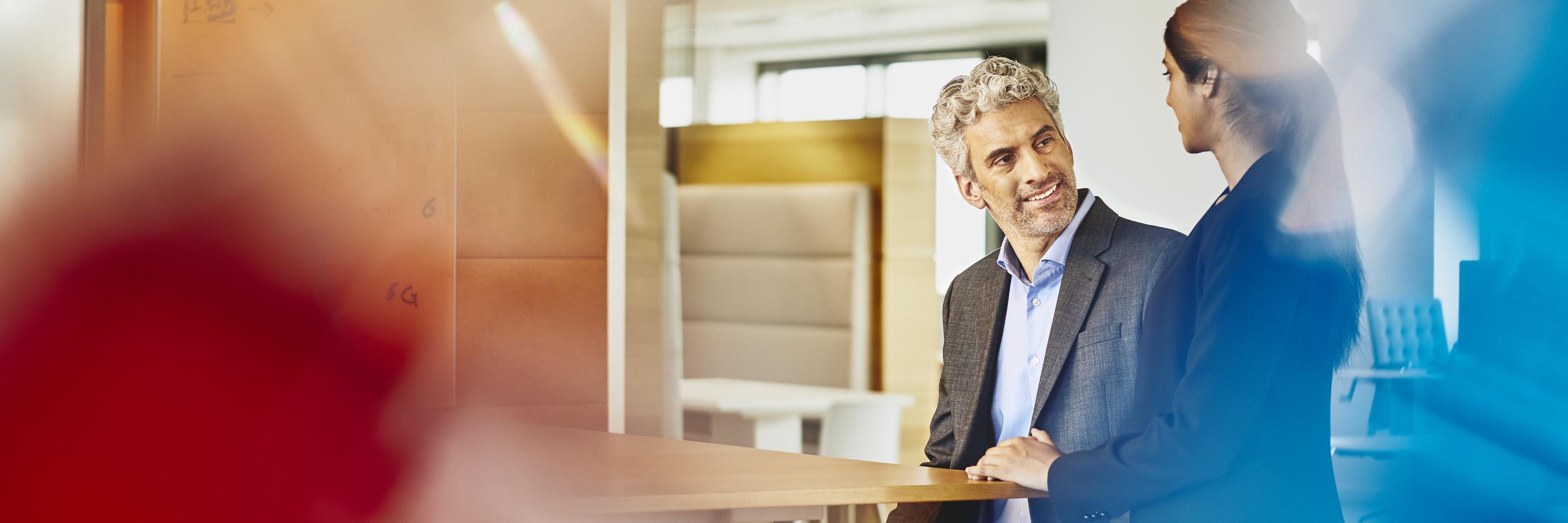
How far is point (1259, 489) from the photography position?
1015mm

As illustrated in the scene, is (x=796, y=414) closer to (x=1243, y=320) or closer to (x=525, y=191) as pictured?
(x=525, y=191)

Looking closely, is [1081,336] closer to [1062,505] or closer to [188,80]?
Result: [1062,505]

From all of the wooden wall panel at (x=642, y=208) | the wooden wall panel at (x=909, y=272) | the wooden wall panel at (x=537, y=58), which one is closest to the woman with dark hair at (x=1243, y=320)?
the wooden wall panel at (x=642, y=208)

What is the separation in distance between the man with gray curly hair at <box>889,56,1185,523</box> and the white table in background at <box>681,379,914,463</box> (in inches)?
67.3

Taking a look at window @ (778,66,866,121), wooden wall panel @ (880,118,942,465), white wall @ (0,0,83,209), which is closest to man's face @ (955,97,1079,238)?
white wall @ (0,0,83,209)

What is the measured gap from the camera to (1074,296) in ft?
3.83

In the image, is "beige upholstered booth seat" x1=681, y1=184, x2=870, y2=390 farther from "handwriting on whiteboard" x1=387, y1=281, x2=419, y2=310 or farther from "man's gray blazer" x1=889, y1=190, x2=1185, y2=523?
"man's gray blazer" x1=889, y1=190, x2=1185, y2=523

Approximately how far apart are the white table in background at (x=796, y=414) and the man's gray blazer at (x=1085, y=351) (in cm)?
172

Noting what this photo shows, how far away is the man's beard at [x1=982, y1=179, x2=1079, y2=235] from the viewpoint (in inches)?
47.0

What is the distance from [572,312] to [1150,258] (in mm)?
879

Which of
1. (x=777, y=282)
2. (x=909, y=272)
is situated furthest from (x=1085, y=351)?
(x=777, y=282)

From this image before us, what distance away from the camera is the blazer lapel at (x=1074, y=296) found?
116cm

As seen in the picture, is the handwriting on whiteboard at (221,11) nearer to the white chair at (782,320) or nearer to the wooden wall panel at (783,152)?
the white chair at (782,320)

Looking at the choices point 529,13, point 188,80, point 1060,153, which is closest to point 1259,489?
point 1060,153
